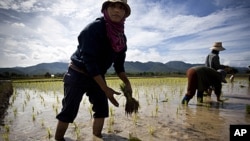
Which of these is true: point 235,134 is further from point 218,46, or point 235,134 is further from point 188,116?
point 218,46

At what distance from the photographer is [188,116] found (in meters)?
4.39

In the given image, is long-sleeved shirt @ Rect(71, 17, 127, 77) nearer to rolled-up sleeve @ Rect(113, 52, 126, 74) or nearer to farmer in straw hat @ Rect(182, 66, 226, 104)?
rolled-up sleeve @ Rect(113, 52, 126, 74)

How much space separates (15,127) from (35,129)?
47cm

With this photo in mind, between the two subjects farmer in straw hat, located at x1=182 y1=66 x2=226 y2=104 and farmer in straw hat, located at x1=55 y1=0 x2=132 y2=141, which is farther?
farmer in straw hat, located at x1=182 y1=66 x2=226 y2=104

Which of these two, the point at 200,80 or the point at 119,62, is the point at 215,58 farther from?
the point at 119,62

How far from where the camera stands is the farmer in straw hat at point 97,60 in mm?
2385

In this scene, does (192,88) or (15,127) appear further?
(192,88)

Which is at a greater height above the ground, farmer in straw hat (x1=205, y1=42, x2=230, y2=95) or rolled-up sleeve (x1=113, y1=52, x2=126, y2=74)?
farmer in straw hat (x1=205, y1=42, x2=230, y2=95)

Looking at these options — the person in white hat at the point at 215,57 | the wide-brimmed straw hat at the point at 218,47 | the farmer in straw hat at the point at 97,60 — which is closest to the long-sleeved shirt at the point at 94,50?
the farmer in straw hat at the point at 97,60

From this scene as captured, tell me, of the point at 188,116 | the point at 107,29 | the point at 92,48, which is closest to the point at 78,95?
the point at 92,48

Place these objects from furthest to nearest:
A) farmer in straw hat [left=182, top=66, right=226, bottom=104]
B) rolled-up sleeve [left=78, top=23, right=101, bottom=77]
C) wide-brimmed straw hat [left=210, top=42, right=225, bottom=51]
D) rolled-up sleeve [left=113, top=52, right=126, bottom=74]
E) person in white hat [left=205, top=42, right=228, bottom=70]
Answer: wide-brimmed straw hat [left=210, top=42, right=225, bottom=51] → person in white hat [left=205, top=42, right=228, bottom=70] → farmer in straw hat [left=182, top=66, right=226, bottom=104] → rolled-up sleeve [left=113, top=52, right=126, bottom=74] → rolled-up sleeve [left=78, top=23, right=101, bottom=77]

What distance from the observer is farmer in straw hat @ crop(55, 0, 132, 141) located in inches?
93.9

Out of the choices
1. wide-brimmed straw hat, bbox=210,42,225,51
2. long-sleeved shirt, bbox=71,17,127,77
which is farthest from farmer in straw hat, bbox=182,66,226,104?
long-sleeved shirt, bbox=71,17,127,77

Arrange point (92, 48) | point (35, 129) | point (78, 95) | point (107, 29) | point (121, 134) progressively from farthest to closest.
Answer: point (35, 129)
point (121, 134)
point (78, 95)
point (107, 29)
point (92, 48)
